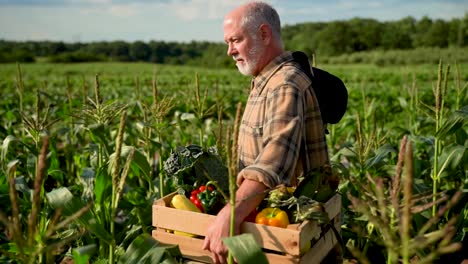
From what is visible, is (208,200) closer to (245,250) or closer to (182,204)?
(182,204)

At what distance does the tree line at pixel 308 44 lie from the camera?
172 feet

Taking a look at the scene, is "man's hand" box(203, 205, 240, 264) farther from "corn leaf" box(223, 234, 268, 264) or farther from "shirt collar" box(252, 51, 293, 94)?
"shirt collar" box(252, 51, 293, 94)

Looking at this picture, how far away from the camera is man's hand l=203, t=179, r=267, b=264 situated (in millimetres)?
2219

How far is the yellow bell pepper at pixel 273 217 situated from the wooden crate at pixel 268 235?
42 mm

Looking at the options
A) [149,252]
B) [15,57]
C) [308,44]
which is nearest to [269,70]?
[149,252]

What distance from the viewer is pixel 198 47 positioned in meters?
74.9

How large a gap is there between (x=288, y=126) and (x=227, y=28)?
0.80m

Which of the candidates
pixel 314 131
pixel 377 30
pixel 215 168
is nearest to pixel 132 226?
pixel 215 168

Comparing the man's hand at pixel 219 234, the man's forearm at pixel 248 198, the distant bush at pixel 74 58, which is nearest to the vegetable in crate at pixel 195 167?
the man's forearm at pixel 248 198

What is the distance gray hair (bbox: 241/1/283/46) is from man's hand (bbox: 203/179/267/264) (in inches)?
39.4

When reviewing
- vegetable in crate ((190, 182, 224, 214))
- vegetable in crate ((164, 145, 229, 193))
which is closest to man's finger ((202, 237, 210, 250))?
vegetable in crate ((190, 182, 224, 214))

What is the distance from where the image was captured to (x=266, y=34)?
2.91 meters

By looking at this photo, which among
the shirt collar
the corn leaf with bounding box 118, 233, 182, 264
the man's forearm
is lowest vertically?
the corn leaf with bounding box 118, 233, 182, 264

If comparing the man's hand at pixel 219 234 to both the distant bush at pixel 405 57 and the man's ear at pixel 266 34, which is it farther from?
the distant bush at pixel 405 57
